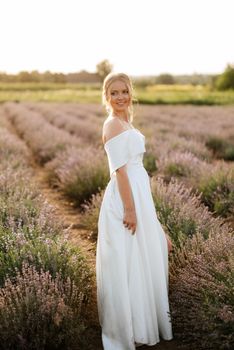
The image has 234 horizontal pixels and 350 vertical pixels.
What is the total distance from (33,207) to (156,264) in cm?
196

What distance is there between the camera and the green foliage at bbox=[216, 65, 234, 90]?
57406mm

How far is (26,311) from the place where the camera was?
3211 mm

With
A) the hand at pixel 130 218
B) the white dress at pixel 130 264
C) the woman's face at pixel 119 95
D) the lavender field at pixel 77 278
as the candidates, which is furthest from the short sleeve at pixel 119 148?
the lavender field at pixel 77 278

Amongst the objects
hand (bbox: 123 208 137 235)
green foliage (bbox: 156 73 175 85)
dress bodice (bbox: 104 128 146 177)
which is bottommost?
green foliage (bbox: 156 73 175 85)

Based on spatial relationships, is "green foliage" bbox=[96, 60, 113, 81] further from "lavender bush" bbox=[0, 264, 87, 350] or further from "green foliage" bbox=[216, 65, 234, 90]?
"lavender bush" bbox=[0, 264, 87, 350]

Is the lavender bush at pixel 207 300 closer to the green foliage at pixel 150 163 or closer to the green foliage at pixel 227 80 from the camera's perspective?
the green foliage at pixel 150 163

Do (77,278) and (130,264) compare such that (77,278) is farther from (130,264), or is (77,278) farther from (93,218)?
(93,218)

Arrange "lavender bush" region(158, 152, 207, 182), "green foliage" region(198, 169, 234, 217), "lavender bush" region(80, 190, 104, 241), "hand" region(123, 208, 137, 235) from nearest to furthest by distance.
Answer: "hand" region(123, 208, 137, 235)
"lavender bush" region(80, 190, 104, 241)
"green foliage" region(198, 169, 234, 217)
"lavender bush" region(158, 152, 207, 182)

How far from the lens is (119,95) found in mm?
3416

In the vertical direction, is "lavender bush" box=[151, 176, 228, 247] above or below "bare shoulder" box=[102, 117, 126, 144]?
below

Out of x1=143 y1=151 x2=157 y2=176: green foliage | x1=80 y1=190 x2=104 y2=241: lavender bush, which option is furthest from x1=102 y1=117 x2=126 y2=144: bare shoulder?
x1=143 y1=151 x2=157 y2=176: green foliage

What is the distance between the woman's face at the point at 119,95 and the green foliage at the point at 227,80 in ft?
183

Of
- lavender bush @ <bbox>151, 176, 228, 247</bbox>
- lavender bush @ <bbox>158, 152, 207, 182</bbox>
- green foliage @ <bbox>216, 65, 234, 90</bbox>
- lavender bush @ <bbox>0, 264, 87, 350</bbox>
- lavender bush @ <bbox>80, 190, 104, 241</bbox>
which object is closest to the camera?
lavender bush @ <bbox>0, 264, 87, 350</bbox>

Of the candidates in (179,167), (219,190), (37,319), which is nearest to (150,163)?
(179,167)
